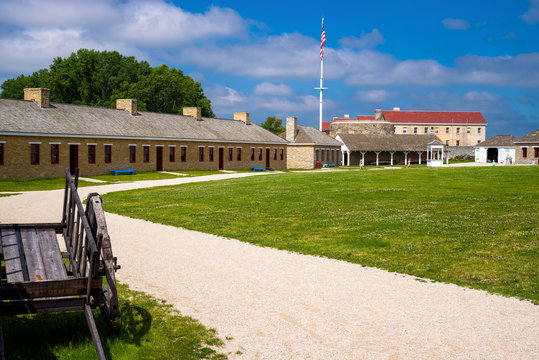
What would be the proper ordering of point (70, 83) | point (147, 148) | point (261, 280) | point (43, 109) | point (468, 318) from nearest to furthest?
point (468, 318) < point (261, 280) < point (43, 109) < point (147, 148) < point (70, 83)

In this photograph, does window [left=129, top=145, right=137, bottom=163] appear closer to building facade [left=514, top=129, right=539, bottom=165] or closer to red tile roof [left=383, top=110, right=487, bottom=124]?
building facade [left=514, top=129, right=539, bottom=165]

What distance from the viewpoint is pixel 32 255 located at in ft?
22.1

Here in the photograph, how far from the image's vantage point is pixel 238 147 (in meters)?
52.5

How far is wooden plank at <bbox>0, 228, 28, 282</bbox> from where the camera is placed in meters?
6.15

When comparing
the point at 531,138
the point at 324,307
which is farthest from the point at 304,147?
the point at 324,307

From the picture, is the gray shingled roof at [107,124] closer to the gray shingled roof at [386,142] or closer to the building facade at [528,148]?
the gray shingled roof at [386,142]

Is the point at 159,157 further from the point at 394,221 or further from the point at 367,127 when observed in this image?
the point at 367,127

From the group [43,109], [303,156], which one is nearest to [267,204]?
[43,109]

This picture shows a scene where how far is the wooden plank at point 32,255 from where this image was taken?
624 cm

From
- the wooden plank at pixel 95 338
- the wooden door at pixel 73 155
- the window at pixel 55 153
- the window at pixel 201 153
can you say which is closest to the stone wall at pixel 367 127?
the window at pixel 201 153

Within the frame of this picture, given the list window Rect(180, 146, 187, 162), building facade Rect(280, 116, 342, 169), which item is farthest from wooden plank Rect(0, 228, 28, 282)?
building facade Rect(280, 116, 342, 169)

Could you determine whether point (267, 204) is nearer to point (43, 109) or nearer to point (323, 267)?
point (323, 267)

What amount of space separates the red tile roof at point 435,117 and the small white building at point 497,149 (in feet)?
98.9

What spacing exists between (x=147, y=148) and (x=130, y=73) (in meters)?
33.9
